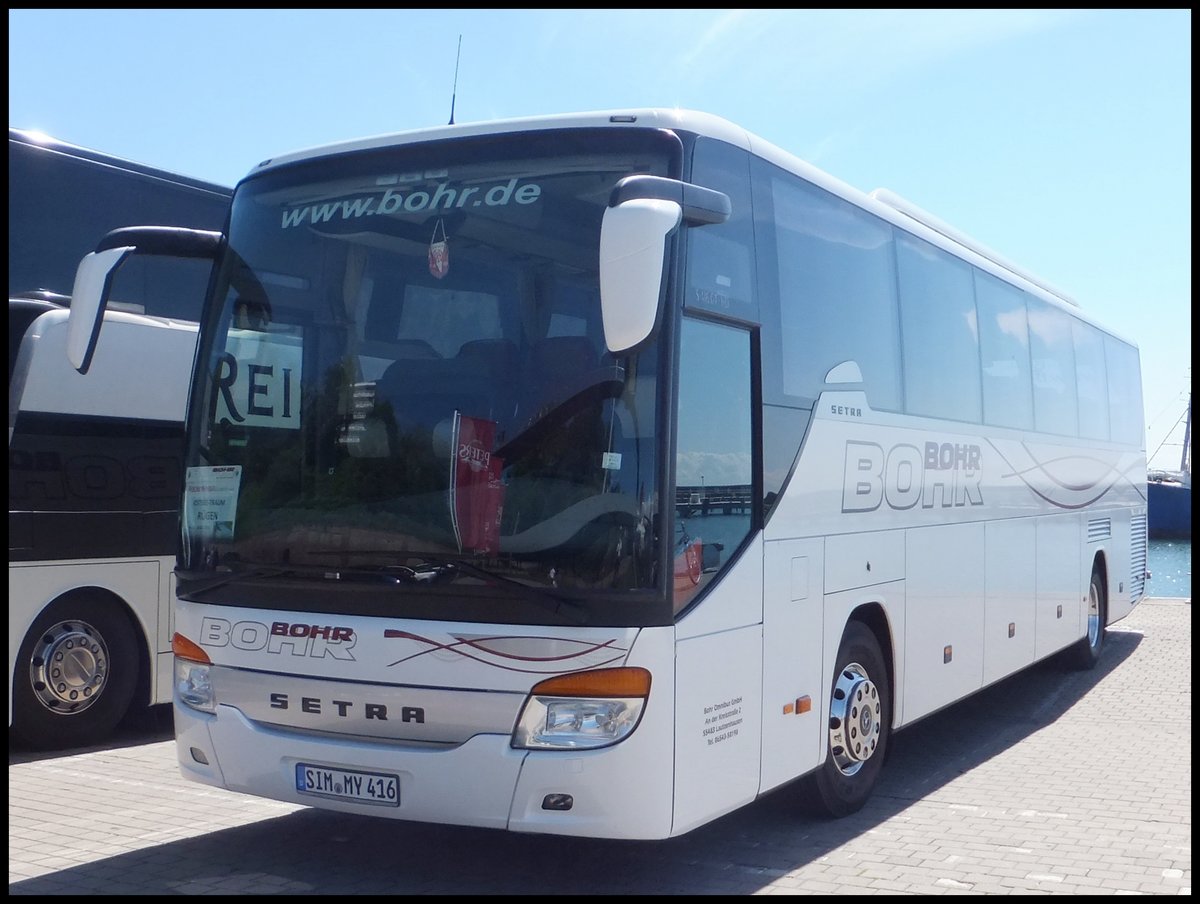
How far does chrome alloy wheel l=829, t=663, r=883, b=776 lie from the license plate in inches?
101

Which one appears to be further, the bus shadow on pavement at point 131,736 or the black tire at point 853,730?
the bus shadow on pavement at point 131,736

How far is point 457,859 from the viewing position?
6.25 m

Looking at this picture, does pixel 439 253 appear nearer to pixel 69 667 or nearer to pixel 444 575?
pixel 444 575

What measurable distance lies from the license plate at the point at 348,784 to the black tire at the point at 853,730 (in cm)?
241

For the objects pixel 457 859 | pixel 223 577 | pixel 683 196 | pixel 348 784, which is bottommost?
pixel 457 859

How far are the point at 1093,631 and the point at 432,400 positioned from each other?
966 centimetres

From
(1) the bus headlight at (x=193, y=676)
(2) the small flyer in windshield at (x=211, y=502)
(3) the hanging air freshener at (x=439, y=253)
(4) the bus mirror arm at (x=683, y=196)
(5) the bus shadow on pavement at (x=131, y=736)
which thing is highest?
(4) the bus mirror arm at (x=683, y=196)

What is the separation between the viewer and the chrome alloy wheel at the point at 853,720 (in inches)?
280

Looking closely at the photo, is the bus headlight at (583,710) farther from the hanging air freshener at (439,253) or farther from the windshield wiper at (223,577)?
the hanging air freshener at (439,253)

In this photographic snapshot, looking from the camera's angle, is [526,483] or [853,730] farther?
[853,730]

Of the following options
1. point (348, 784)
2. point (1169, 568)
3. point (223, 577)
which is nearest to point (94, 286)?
point (223, 577)

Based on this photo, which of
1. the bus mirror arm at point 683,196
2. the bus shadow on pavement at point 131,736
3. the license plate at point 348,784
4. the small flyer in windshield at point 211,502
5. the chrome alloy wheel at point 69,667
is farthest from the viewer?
the bus shadow on pavement at point 131,736

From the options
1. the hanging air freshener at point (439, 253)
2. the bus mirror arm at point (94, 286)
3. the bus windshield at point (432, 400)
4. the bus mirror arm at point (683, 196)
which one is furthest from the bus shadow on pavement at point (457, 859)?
the bus mirror arm at point (683, 196)

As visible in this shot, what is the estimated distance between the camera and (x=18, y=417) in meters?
8.39
